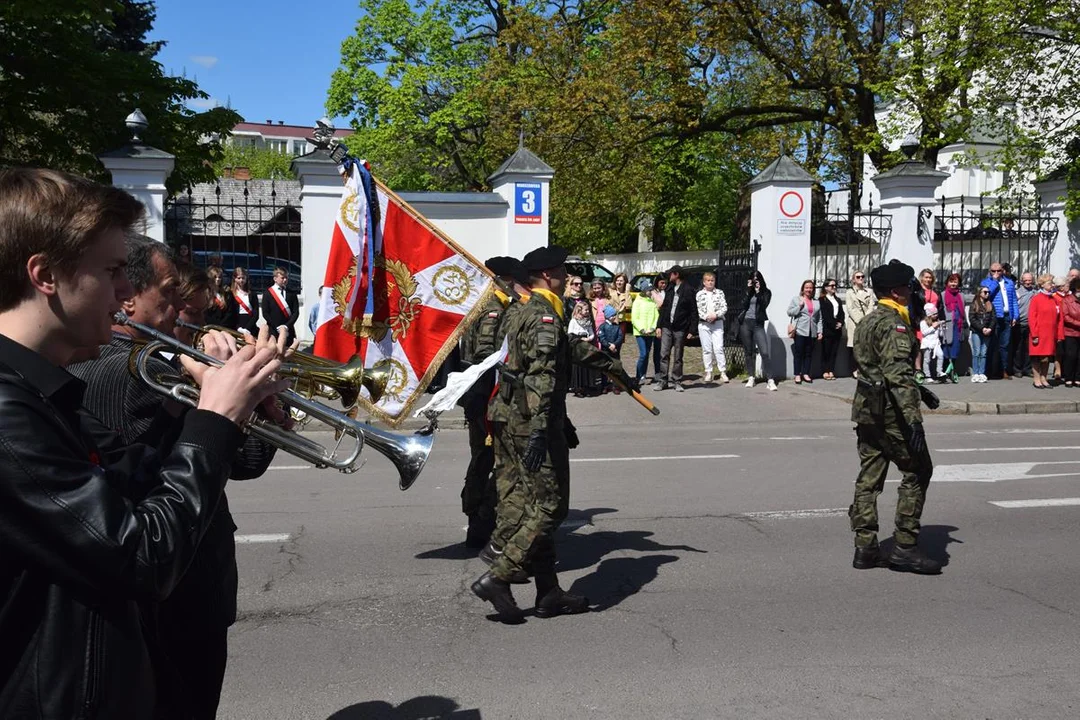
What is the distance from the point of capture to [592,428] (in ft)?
44.4

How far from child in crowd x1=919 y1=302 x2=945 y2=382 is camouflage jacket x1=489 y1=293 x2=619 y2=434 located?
12.3 m

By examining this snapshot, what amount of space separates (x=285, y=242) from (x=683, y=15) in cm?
1009

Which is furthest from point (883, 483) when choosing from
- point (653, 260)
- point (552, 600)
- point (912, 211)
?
point (653, 260)

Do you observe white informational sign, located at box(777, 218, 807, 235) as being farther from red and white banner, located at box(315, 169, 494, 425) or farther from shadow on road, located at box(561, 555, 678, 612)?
shadow on road, located at box(561, 555, 678, 612)

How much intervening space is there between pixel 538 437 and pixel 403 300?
1.86 metres

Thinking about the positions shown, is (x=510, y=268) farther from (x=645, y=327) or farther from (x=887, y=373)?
(x=645, y=327)

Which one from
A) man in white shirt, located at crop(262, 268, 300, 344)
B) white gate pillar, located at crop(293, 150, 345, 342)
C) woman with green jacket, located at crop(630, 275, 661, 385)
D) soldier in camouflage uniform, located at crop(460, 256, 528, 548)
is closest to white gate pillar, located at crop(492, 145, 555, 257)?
woman with green jacket, located at crop(630, 275, 661, 385)

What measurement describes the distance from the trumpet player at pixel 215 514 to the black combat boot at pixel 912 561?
4549 millimetres

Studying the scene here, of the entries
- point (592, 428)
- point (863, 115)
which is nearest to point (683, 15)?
point (863, 115)

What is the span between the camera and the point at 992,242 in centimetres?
1964

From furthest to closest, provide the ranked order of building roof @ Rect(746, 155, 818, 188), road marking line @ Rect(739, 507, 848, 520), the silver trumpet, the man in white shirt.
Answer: building roof @ Rect(746, 155, 818, 188) → the man in white shirt → road marking line @ Rect(739, 507, 848, 520) → the silver trumpet

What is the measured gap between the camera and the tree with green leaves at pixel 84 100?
18.5 m

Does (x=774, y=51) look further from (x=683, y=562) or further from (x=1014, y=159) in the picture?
(x=683, y=562)

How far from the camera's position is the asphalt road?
455 cm
